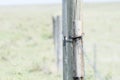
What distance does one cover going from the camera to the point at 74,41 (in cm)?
555

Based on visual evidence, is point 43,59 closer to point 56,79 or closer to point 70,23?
point 56,79

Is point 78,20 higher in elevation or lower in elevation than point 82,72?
higher

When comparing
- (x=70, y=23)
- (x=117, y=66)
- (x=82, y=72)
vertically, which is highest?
(x=70, y=23)

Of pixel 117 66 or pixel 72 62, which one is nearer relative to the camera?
pixel 72 62

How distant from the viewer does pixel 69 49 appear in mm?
5594

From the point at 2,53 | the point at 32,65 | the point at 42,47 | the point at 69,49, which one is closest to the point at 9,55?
the point at 2,53

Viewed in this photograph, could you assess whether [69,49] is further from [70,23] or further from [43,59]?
[43,59]

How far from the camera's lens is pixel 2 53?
16.3 metres

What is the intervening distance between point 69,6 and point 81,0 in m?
0.14

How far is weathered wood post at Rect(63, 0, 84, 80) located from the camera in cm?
549

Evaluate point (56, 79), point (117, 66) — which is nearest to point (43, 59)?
point (117, 66)

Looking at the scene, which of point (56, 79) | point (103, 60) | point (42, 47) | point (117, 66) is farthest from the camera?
point (42, 47)

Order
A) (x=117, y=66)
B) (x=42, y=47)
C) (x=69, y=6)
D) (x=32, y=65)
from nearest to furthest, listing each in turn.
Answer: (x=69, y=6) → (x=32, y=65) → (x=117, y=66) → (x=42, y=47)

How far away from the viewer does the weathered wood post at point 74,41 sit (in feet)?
18.0
